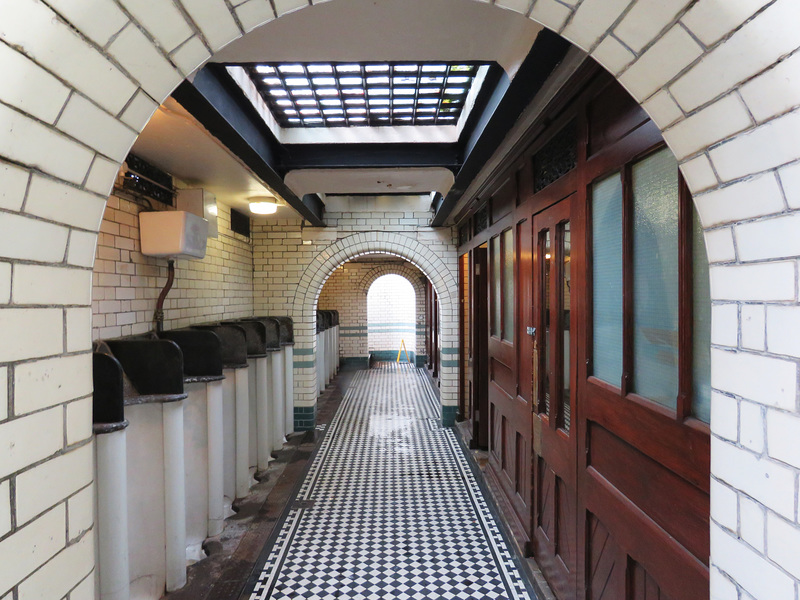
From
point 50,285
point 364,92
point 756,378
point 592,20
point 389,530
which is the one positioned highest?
point 364,92

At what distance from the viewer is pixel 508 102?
2.43 m

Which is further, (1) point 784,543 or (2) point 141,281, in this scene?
(2) point 141,281

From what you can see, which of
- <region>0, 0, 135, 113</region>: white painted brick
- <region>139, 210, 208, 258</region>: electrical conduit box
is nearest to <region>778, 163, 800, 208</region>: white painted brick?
<region>0, 0, 135, 113</region>: white painted brick

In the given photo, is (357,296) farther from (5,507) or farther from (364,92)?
(5,507)

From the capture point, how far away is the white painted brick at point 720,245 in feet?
3.36

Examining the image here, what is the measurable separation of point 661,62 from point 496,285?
3593mm

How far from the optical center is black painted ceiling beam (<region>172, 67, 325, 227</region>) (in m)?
2.31

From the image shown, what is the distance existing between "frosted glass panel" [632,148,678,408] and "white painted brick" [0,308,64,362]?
74.4 inches

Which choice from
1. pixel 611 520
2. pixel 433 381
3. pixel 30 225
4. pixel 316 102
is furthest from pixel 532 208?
pixel 433 381

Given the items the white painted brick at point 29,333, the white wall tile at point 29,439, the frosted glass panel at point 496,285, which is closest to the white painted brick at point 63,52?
the white painted brick at point 29,333

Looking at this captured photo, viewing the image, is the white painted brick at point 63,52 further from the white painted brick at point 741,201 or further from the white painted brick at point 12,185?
the white painted brick at point 741,201

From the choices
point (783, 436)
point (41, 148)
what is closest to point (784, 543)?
point (783, 436)

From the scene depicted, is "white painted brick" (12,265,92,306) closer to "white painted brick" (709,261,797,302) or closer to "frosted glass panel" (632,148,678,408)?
"white painted brick" (709,261,797,302)

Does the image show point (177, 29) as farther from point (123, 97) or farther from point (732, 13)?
point (732, 13)
